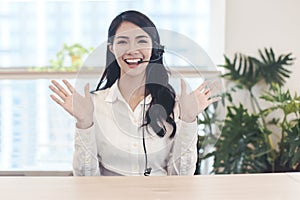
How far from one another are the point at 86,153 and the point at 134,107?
21 centimetres

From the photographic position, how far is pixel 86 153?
47.0 inches

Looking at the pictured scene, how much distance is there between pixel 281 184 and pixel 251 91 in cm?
202

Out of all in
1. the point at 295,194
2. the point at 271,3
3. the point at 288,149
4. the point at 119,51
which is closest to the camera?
the point at 295,194

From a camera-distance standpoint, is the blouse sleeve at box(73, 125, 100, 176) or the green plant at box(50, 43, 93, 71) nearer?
the blouse sleeve at box(73, 125, 100, 176)

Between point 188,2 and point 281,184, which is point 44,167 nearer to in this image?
point 188,2

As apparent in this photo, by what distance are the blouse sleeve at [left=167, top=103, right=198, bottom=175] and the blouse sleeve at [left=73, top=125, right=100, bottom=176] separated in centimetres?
20

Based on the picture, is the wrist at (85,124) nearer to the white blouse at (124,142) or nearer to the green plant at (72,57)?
the white blouse at (124,142)

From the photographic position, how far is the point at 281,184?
939 mm

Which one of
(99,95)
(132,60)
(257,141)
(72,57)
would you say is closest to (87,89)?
(99,95)

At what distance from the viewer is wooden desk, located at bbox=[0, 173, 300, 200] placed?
2.73 ft

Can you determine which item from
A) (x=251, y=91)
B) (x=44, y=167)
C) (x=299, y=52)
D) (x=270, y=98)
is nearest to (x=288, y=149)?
(x=270, y=98)

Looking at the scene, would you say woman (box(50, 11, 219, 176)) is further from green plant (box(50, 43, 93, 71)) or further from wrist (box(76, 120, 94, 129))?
green plant (box(50, 43, 93, 71))

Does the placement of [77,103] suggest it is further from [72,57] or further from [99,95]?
[72,57]

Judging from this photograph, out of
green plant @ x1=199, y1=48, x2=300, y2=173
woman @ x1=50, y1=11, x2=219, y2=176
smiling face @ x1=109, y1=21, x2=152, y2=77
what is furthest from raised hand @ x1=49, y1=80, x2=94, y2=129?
green plant @ x1=199, y1=48, x2=300, y2=173
